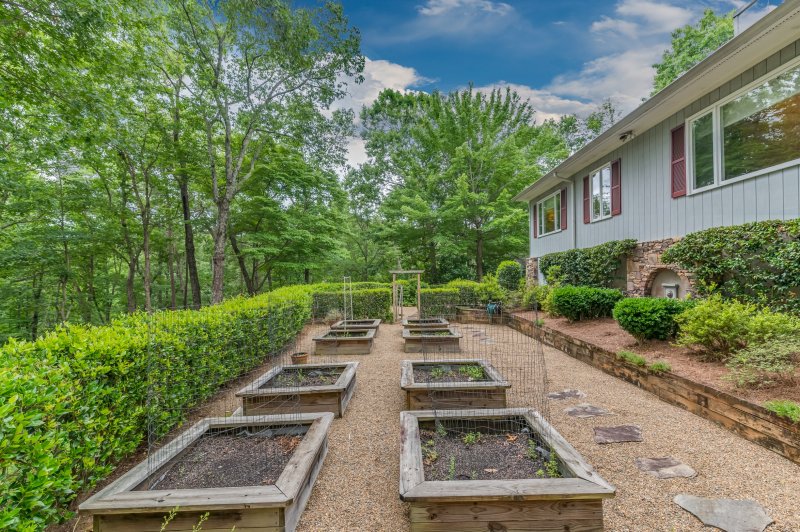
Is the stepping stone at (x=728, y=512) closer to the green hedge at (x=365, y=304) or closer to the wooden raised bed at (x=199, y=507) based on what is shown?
the wooden raised bed at (x=199, y=507)

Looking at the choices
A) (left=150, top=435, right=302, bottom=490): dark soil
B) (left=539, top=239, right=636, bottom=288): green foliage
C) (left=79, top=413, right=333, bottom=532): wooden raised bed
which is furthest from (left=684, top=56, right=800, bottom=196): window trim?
(left=150, top=435, right=302, bottom=490): dark soil

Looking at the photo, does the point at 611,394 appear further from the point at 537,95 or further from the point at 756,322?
the point at 537,95

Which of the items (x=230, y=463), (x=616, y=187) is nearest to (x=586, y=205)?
(x=616, y=187)

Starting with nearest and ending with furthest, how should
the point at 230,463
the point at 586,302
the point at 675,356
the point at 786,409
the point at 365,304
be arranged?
the point at 230,463
the point at 786,409
the point at 675,356
the point at 586,302
the point at 365,304

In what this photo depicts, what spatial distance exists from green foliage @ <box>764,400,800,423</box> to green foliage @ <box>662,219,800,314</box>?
6.90 ft

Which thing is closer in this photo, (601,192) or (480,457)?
(480,457)

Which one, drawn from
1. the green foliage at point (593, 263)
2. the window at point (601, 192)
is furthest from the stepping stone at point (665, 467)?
the window at point (601, 192)

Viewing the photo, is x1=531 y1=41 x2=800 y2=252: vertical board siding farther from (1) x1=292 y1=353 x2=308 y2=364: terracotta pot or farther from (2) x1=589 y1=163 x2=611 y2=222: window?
(1) x1=292 y1=353 x2=308 y2=364: terracotta pot

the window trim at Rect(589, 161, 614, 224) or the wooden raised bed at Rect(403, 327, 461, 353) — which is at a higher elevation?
the window trim at Rect(589, 161, 614, 224)

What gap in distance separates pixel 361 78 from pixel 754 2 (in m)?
8.98

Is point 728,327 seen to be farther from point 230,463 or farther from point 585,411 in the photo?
point 230,463

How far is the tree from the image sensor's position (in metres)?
13.7

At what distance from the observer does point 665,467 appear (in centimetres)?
244

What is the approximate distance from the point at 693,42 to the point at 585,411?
65.7 feet
